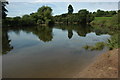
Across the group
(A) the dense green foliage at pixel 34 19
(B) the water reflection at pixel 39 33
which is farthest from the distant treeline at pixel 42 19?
(B) the water reflection at pixel 39 33

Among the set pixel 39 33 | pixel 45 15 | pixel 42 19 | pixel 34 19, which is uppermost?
pixel 45 15

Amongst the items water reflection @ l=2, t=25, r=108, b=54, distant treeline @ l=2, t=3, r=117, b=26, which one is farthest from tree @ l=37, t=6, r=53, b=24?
water reflection @ l=2, t=25, r=108, b=54

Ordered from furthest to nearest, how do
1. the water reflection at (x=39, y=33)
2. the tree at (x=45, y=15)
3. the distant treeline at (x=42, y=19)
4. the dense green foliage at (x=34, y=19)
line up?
the tree at (x=45, y=15) → the distant treeline at (x=42, y=19) → the dense green foliage at (x=34, y=19) → the water reflection at (x=39, y=33)

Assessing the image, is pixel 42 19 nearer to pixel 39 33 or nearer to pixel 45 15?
pixel 45 15

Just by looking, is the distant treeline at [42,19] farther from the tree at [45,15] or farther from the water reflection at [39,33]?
the water reflection at [39,33]

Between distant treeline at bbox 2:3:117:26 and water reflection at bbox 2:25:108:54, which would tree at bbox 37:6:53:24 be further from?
water reflection at bbox 2:25:108:54

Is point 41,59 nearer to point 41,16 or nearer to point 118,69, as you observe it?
point 118,69

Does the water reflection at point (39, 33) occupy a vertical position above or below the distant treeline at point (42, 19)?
below

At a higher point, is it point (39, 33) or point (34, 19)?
point (34, 19)

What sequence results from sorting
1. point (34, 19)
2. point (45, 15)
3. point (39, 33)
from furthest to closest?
point (45, 15) < point (34, 19) < point (39, 33)

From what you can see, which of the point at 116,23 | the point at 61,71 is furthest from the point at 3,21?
the point at 61,71

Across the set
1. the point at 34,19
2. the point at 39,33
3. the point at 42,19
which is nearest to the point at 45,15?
the point at 42,19

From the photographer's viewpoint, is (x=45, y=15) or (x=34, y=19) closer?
(x=34, y=19)

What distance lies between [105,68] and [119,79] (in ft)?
5.72
